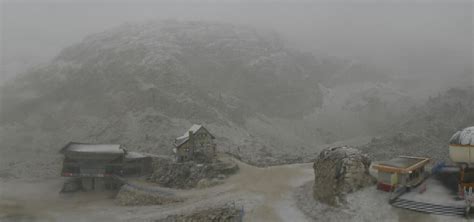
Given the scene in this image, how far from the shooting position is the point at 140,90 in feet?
312

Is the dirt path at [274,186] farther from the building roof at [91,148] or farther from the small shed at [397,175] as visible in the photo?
the building roof at [91,148]

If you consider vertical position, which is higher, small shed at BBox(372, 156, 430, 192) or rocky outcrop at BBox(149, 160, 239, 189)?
small shed at BBox(372, 156, 430, 192)

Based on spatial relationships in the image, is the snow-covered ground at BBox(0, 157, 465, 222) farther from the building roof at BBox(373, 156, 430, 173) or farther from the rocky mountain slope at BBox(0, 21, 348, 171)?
the rocky mountain slope at BBox(0, 21, 348, 171)

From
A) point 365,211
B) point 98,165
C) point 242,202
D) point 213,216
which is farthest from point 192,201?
point 98,165

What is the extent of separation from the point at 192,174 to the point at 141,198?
24.3ft

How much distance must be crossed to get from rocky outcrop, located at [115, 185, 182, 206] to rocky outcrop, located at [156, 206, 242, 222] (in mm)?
5844

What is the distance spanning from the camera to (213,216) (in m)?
37.3

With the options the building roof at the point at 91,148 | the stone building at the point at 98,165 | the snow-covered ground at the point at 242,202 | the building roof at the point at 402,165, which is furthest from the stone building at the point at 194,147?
the building roof at the point at 402,165

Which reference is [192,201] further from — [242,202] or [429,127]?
[429,127]

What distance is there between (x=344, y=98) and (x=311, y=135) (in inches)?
1137

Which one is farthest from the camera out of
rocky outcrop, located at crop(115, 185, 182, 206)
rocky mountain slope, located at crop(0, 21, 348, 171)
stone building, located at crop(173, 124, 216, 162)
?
rocky mountain slope, located at crop(0, 21, 348, 171)

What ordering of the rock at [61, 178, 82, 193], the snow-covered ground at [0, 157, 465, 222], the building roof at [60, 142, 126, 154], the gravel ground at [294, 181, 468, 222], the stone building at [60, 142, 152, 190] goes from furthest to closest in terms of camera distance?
the building roof at [60, 142, 126, 154], the stone building at [60, 142, 152, 190], the rock at [61, 178, 82, 193], the snow-covered ground at [0, 157, 465, 222], the gravel ground at [294, 181, 468, 222]

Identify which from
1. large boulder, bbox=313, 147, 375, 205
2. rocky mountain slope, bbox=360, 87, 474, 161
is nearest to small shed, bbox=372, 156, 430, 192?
large boulder, bbox=313, 147, 375, 205

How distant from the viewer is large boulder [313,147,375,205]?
35469 millimetres
